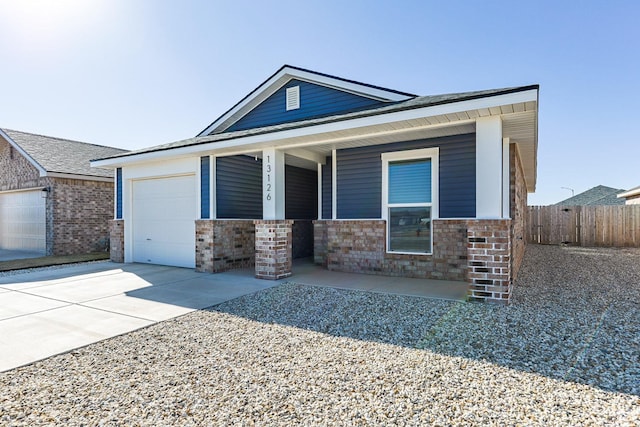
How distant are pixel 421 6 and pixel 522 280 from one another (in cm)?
730

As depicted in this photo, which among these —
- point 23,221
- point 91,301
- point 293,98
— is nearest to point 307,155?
point 293,98

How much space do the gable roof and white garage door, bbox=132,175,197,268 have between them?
2341 millimetres

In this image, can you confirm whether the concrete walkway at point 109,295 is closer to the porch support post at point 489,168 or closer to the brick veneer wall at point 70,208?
the porch support post at point 489,168

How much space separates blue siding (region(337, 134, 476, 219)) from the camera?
735cm

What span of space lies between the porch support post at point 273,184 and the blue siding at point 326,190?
1.96 meters

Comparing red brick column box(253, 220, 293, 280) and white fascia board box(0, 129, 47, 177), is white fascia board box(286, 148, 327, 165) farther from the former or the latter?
white fascia board box(0, 129, 47, 177)

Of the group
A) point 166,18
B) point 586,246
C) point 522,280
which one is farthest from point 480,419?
point 586,246

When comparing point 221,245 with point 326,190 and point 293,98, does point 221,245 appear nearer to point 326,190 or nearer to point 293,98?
point 326,190

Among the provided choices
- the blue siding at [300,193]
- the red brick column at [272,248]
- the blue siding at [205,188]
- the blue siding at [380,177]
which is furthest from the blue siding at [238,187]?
the blue siding at [380,177]

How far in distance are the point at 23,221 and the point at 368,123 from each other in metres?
16.2

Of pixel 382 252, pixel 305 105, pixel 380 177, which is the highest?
pixel 305 105

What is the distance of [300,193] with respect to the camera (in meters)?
12.0

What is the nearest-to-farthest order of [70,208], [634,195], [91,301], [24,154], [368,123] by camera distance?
1. [91,301]
2. [368,123]
3. [70,208]
4. [24,154]
5. [634,195]

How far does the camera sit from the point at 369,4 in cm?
912
